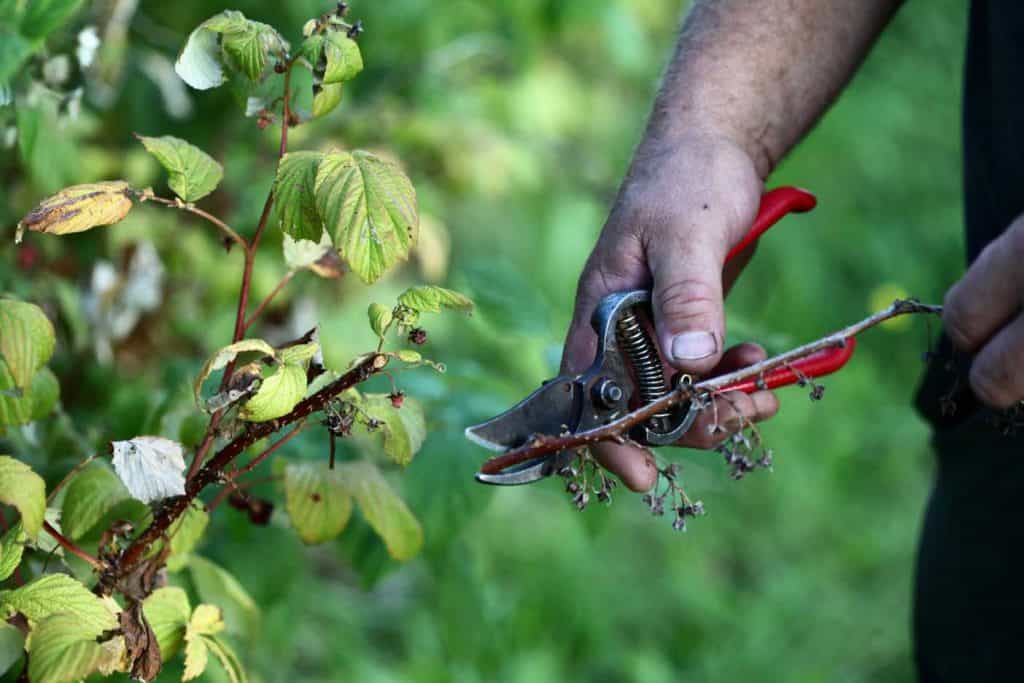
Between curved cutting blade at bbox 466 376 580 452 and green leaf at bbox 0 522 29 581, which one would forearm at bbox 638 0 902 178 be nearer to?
curved cutting blade at bbox 466 376 580 452

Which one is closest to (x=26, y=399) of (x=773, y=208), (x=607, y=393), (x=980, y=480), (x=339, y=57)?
(x=339, y=57)

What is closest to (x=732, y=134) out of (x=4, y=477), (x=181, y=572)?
(x=181, y=572)

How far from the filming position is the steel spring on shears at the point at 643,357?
53.6 inches

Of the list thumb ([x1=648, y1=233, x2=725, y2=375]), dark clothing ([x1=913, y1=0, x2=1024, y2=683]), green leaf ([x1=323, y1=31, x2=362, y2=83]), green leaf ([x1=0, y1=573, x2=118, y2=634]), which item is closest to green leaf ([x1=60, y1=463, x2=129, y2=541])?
green leaf ([x1=0, y1=573, x2=118, y2=634])

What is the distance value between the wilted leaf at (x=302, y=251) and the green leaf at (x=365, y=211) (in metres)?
0.22

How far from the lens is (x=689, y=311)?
1.28 meters

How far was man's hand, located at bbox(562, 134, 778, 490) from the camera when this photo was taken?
1.29 meters

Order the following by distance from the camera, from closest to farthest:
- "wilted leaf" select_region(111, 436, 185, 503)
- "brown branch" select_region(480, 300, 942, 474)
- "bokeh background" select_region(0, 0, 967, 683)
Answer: "wilted leaf" select_region(111, 436, 185, 503) → "brown branch" select_region(480, 300, 942, 474) → "bokeh background" select_region(0, 0, 967, 683)

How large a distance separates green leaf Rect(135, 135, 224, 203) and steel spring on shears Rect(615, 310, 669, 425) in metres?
0.50

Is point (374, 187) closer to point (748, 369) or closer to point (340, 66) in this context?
point (340, 66)

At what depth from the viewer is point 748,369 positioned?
1310 millimetres

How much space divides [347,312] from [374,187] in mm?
1699

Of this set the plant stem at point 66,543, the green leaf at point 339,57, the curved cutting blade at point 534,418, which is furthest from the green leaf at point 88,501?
the green leaf at point 339,57

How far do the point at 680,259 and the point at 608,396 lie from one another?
0.18 metres
